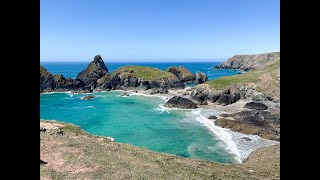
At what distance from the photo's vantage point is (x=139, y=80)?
466ft

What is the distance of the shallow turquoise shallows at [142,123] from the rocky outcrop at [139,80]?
59.6ft

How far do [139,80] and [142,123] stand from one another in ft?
226

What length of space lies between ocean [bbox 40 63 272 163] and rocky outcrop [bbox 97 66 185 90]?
67.8ft

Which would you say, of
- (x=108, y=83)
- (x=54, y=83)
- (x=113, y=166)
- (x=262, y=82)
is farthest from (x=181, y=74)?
(x=113, y=166)

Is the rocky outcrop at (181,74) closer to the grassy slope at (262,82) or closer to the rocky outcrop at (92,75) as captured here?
the rocky outcrop at (92,75)

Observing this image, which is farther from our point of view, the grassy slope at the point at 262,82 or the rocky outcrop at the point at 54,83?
the rocky outcrop at the point at 54,83

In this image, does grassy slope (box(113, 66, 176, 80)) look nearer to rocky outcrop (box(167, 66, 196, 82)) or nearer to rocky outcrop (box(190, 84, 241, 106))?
rocky outcrop (box(167, 66, 196, 82))

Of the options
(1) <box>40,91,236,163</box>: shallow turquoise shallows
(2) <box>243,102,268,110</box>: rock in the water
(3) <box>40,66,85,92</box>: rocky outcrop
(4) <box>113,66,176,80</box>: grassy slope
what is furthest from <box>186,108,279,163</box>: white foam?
(3) <box>40,66,85,92</box>: rocky outcrop

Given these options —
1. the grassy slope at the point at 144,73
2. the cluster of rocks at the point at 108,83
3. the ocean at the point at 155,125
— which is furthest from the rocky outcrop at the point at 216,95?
the grassy slope at the point at 144,73

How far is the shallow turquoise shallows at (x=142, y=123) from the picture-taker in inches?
2083

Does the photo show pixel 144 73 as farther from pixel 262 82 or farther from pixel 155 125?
pixel 155 125
